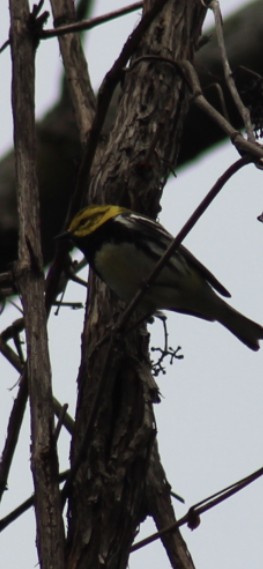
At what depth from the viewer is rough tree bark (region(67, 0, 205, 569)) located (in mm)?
3191

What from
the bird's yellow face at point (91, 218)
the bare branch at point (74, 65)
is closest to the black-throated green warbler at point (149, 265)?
the bird's yellow face at point (91, 218)

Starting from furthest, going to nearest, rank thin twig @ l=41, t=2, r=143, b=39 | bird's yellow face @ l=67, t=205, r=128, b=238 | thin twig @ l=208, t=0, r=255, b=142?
1. bird's yellow face @ l=67, t=205, r=128, b=238
2. thin twig @ l=41, t=2, r=143, b=39
3. thin twig @ l=208, t=0, r=255, b=142

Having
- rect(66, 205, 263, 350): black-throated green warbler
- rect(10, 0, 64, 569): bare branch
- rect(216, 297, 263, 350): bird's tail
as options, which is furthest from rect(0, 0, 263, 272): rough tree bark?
rect(10, 0, 64, 569): bare branch

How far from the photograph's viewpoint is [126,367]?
3484 mm

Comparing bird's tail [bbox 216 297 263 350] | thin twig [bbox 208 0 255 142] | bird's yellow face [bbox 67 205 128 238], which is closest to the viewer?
thin twig [bbox 208 0 255 142]

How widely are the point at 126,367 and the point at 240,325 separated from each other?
2.66 feet

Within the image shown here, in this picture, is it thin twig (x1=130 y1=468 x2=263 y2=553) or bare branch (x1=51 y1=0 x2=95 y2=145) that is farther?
bare branch (x1=51 y1=0 x2=95 y2=145)

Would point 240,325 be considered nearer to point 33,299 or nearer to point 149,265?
point 149,265

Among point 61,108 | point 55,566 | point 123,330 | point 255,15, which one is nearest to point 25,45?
point 123,330

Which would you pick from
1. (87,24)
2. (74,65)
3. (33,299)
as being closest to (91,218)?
(74,65)

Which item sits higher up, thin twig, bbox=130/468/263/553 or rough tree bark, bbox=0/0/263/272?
rough tree bark, bbox=0/0/263/272

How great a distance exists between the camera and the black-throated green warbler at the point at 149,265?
3900 millimetres

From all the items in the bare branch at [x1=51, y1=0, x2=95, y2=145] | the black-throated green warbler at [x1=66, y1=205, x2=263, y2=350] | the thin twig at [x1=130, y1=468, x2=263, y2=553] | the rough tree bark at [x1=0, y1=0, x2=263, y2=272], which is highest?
the rough tree bark at [x1=0, y1=0, x2=263, y2=272]

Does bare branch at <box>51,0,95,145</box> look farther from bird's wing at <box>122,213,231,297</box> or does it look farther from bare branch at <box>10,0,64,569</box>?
bare branch at <box>10,0,64,569</box>
